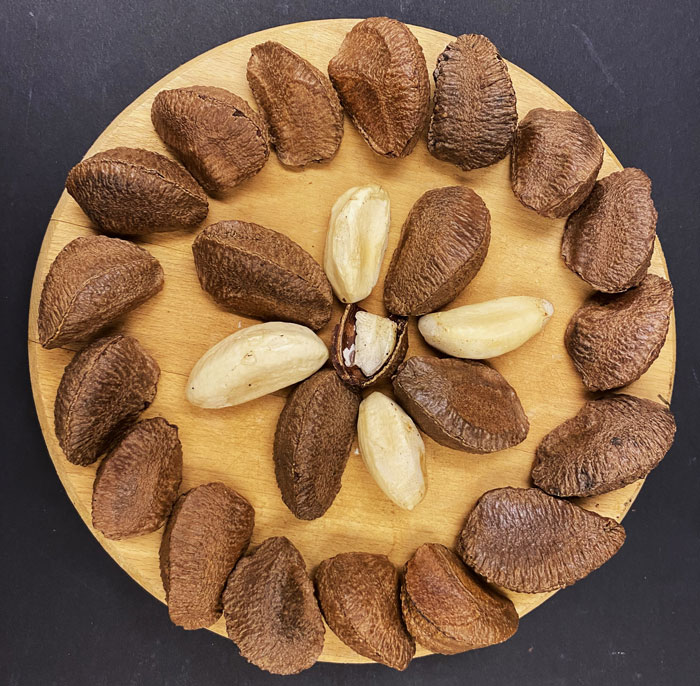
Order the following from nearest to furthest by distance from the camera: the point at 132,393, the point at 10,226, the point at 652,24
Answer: the point at 132,393
the point at 10,226
the point at 652,24

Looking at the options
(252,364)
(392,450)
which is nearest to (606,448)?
(392,450)

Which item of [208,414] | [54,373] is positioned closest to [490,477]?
[208,414]

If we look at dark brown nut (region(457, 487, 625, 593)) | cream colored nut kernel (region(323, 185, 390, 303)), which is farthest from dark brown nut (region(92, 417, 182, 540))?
dark brown nut (region(457, 487, 625, 593))

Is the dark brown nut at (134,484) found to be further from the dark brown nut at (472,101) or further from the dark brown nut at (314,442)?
the dark brown nut at (472,101)

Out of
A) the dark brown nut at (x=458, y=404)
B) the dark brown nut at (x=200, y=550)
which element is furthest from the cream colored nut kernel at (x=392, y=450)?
the dark brown nut at (x=200, y=550)

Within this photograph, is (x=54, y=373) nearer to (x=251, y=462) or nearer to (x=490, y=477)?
(x=251, y=462)

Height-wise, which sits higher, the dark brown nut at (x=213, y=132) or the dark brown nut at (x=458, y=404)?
the dark brown nut at (x=213, y=132)

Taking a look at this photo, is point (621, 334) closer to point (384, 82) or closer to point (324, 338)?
point (324, 338)
